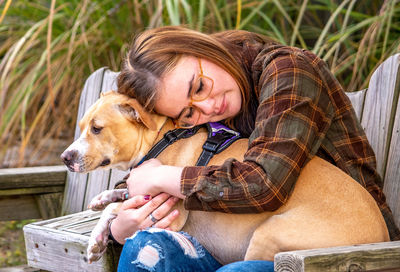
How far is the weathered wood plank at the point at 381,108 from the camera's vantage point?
2312mm

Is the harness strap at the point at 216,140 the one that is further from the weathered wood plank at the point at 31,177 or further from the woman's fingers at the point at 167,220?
the weathered wood plank at the point at 31,177

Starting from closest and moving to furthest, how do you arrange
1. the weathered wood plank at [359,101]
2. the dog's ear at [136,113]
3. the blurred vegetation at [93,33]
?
the dog's ear at [136,113] → the weathered wood plank at [359,101] → the blurred vegetation at [93,33]

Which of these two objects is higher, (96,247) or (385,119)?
(385,119)

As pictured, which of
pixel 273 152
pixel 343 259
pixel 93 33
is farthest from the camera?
pixel 93 33

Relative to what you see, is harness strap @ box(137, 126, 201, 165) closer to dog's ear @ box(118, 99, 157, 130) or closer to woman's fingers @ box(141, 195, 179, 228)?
dog's ear @ box(118, 99, 157, 130)

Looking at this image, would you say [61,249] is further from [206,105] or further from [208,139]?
[206,105]

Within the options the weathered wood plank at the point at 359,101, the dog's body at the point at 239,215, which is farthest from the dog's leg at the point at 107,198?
the weathered wood plank at the point at 359,101

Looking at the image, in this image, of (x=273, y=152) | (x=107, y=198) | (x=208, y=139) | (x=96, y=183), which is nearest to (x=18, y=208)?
(x=96, y=183)

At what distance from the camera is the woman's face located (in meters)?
2.10

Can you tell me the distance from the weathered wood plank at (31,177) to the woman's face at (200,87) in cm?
117

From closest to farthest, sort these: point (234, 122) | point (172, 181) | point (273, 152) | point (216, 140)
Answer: point (273, 152)
point (172, 181)
point (216, 140)
point (234, 122)

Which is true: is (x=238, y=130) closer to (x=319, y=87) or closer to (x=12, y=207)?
(x=319, y=87)

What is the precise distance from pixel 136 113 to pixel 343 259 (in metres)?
1.06

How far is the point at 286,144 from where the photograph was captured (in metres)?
1.84
